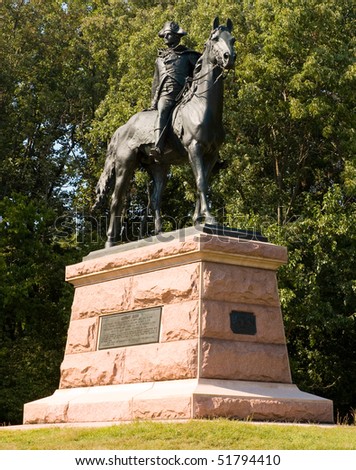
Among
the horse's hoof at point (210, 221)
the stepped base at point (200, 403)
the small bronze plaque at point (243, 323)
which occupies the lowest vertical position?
the stepped base at point (200, 403)

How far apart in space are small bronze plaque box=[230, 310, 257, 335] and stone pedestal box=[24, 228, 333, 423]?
0.04 feet

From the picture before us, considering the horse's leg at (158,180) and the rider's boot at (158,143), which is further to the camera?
the horse's leg at (158,180)

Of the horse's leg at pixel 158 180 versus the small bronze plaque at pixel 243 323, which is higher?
Result: the horse's leg at pixel 158 180

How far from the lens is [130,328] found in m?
10.6

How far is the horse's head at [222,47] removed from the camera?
408 inches

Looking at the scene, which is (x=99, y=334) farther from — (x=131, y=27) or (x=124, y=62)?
(x=131, y=27)

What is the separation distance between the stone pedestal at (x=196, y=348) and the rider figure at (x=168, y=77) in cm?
182

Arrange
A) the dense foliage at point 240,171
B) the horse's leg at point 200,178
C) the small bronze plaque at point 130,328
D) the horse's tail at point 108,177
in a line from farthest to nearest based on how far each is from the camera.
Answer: the dense foliage at point 240,171 < the horse's tail at point 108,177 < the horse's leg at point 200,178 < the small bronze plaque at point 130,328

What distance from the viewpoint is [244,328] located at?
385 inches

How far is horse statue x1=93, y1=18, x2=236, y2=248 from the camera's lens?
1075cm

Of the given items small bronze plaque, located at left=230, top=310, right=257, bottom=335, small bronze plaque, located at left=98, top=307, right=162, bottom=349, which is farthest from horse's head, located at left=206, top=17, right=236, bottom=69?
small bronze plaque, located at left=98, top=307, right=162, bottom=349

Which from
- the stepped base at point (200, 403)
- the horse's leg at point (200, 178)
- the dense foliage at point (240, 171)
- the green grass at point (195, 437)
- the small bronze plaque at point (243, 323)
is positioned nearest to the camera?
the green grass at point (195, 437)

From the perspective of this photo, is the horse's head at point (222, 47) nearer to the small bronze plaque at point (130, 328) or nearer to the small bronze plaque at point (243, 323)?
the small bronze plaque at point (243, 323)

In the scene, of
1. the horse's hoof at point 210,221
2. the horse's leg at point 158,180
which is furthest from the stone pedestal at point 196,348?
the horse's leg at point 158,180
